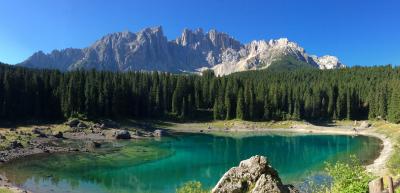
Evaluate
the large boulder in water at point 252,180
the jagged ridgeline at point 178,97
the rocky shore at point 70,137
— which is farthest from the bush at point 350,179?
the jagged ridgeline at point 178,97

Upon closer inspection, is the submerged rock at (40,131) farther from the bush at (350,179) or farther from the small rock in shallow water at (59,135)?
the bush at (350,179)

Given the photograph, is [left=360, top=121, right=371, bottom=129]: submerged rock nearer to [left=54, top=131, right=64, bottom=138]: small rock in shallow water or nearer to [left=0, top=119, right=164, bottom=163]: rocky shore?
[left=0, top=119, right=164, bottom=163]: rocky shore

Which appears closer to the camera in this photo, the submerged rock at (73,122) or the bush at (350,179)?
the bush at (350,179)

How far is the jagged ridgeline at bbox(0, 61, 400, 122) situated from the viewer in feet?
465

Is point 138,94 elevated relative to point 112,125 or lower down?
elevated

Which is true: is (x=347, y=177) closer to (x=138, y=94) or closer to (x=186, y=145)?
(x=186, y=145)

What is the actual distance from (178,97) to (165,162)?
90035 millimetres

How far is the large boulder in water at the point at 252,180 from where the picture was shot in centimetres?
2254

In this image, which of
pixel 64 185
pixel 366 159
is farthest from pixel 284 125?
pixel 64 185

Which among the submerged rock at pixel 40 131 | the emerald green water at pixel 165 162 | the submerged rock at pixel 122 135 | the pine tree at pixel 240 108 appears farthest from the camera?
the pine tree at pixel 240 108

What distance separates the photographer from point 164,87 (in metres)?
177

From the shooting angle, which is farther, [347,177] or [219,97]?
[219,97]

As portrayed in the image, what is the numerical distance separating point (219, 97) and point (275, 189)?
150307mm

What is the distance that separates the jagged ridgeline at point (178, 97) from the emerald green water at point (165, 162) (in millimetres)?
38955
